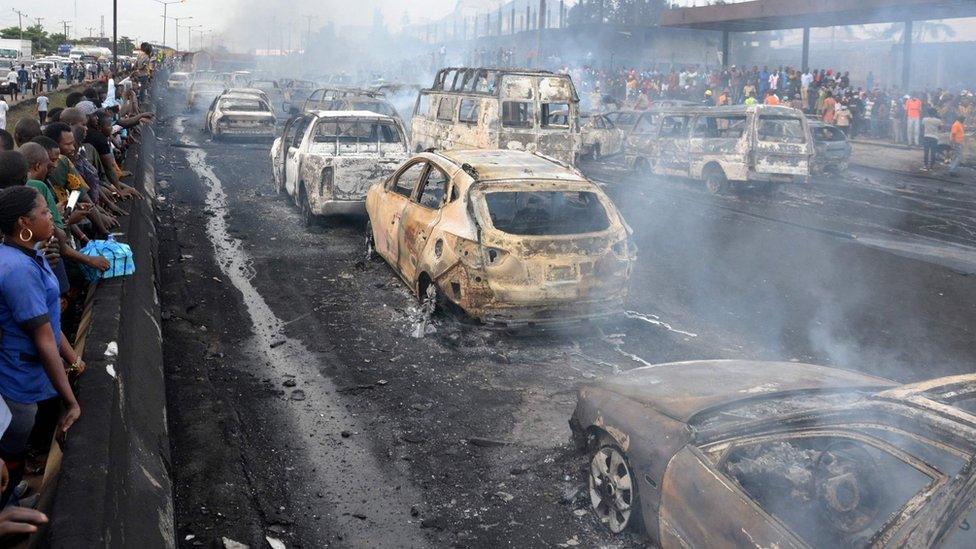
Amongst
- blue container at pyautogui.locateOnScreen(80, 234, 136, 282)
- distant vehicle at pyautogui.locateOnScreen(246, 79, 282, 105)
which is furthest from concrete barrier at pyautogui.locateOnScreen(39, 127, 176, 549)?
distant vehicle at pyautogui.locateOnScreen(246, 79, 282, 105)

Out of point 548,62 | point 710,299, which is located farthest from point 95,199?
point 548,62

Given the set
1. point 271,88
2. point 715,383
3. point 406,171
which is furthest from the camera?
point 271,88

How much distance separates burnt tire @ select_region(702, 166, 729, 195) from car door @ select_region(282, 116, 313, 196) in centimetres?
832

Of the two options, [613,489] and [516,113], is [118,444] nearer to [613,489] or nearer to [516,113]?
[613,489]

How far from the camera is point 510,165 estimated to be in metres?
8.41

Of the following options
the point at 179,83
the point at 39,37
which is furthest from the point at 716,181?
the point at 39,37

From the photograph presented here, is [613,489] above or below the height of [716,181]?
below

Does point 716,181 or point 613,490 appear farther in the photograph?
point 716,181

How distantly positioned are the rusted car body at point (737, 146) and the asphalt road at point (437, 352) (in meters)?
2.33

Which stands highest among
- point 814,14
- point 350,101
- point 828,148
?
point 814,14

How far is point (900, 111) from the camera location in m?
27.0

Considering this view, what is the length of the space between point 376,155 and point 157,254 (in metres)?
3.26

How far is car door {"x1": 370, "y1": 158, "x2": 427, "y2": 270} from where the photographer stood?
356 inches

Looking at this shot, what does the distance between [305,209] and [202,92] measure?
25.8 meters
